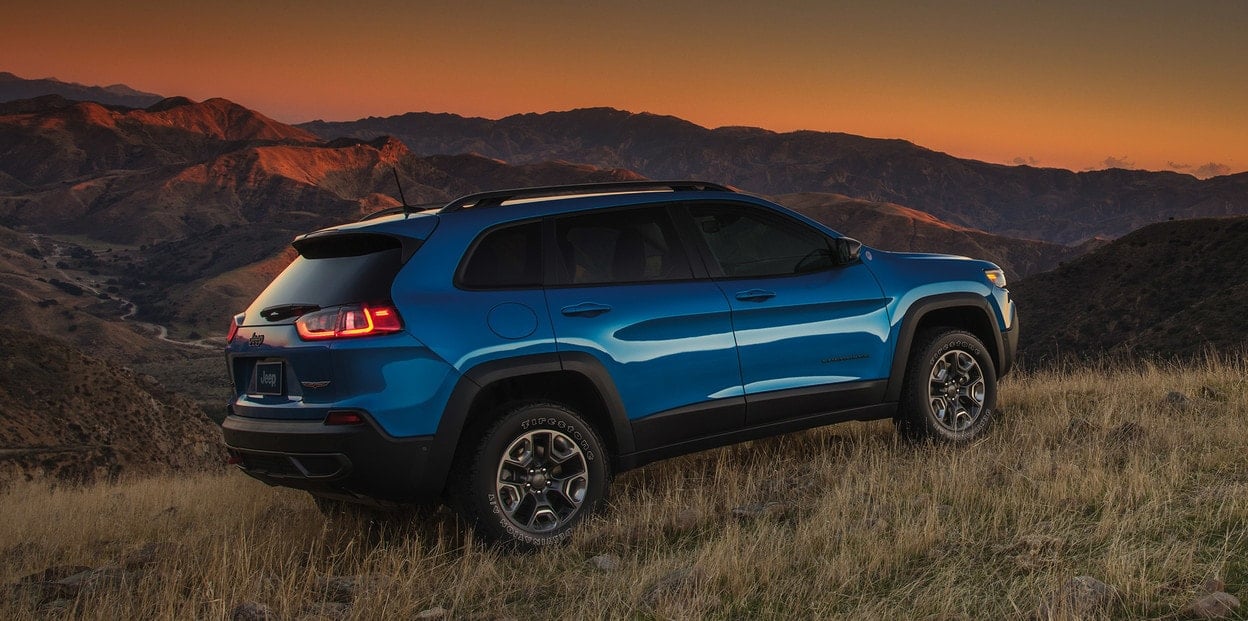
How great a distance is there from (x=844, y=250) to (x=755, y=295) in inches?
32.8

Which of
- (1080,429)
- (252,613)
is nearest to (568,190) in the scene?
(252,613)

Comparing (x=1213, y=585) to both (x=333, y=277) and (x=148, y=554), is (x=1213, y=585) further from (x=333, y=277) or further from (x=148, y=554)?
(x=148, y=554)

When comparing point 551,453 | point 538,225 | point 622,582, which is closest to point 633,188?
point 538,225

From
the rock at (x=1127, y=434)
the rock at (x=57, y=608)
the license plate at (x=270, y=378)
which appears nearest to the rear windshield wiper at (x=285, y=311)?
the license plate at (x=270, y=378)

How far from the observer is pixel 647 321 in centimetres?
506

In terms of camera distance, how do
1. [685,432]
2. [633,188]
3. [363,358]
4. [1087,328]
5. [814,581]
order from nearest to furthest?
[814,581]
[363,358]
[685,432]
[633,188]
[1087,328]

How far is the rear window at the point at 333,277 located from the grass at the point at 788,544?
3.71 ft

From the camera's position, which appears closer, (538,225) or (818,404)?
(538,225)

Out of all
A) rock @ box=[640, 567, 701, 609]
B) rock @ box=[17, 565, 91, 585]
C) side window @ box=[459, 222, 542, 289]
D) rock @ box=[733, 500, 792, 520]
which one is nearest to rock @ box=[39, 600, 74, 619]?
rock @ box=[17, 565, 91, 585]

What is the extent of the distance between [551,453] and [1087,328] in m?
47.5

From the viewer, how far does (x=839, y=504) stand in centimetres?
491

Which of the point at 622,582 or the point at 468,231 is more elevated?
the point at 468,231

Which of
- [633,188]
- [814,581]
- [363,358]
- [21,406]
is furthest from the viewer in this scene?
[21,406]

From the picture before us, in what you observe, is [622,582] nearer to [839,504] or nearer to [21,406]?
[839,504]
